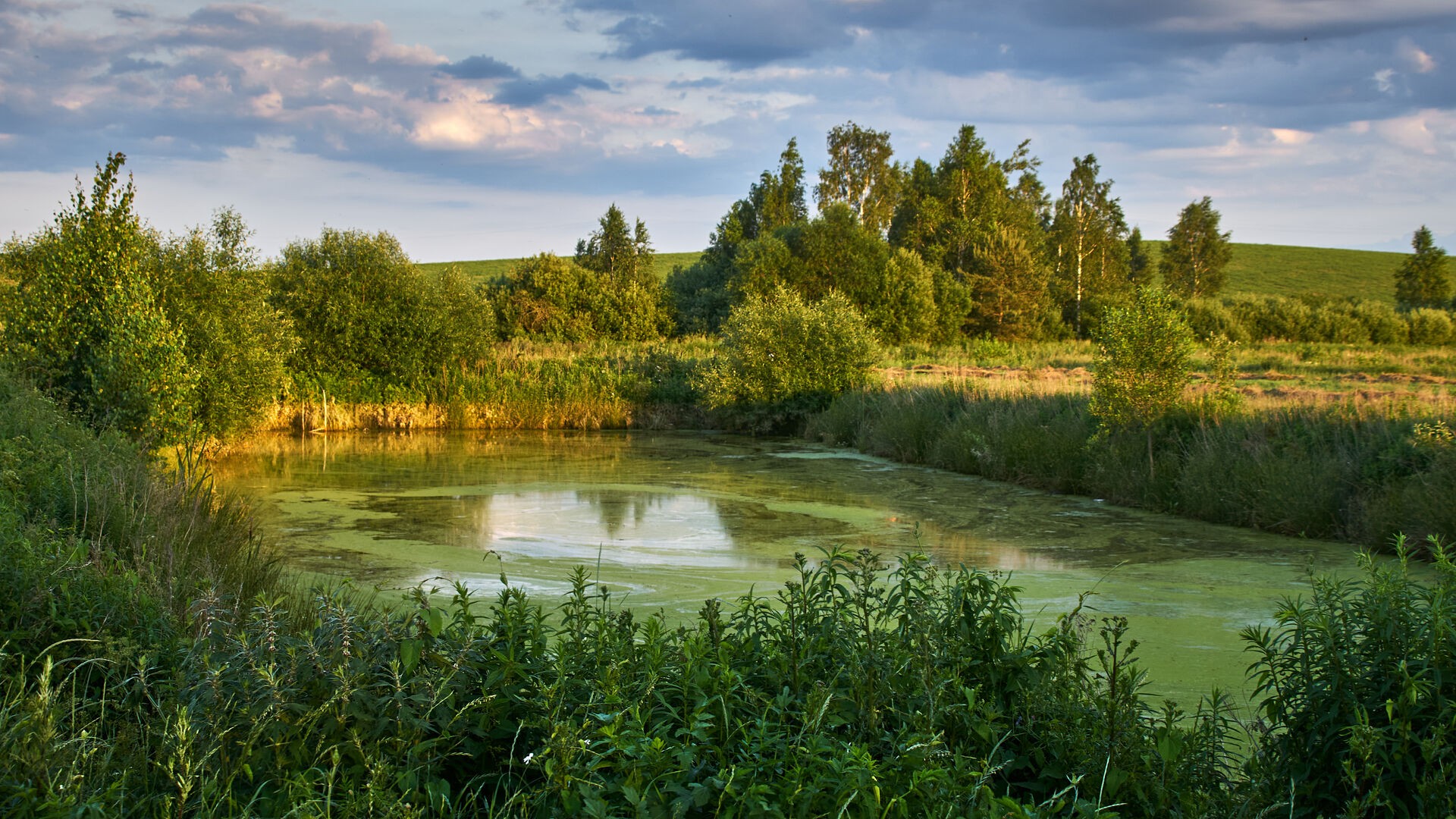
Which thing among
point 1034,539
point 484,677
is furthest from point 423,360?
point 484,677

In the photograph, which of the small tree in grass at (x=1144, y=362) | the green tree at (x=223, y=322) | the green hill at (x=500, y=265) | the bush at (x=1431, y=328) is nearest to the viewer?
the small tree in grass at (x=1144, y=362)

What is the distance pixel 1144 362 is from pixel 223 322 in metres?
12.1

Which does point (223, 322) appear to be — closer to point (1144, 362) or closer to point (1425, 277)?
point (1144, 362)

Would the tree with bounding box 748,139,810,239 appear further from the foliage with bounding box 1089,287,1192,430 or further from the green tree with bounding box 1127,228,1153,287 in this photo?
the foliage with bounding box 1089,287,1192,430

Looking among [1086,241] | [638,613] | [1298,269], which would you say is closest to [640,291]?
[1086,241]

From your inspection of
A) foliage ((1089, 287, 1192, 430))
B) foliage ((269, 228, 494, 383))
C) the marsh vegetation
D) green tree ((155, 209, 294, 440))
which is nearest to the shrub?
the marsh vegetation

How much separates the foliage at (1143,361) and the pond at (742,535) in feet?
3.75

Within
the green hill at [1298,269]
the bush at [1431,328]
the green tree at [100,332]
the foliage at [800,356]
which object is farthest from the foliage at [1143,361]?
the green hill at [1298,269]

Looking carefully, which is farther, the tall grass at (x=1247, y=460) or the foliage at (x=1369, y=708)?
the tall grass at (x=1247, y=460)

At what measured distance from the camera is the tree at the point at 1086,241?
4294 cm

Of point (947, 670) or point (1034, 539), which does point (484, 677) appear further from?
point (1034, 539)

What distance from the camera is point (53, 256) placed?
396 inches

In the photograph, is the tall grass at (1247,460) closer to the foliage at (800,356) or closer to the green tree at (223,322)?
the foliage at (800,356)

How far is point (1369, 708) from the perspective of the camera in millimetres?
2820
